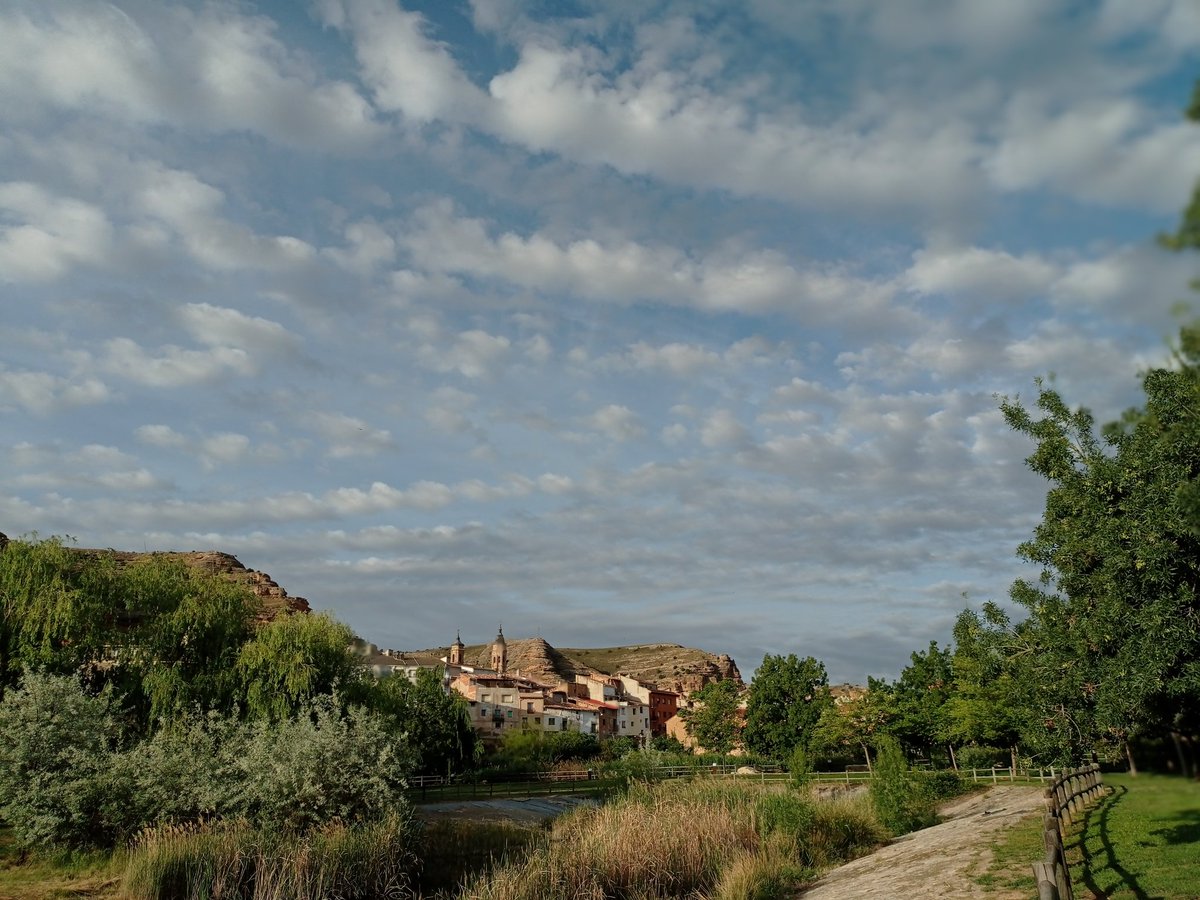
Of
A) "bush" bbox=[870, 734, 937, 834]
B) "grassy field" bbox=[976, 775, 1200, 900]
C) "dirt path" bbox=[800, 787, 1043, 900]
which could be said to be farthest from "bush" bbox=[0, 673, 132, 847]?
"bush" bbox=[870, 734, 937, 834]

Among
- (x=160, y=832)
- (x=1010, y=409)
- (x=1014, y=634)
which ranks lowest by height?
(x=160, y=832)

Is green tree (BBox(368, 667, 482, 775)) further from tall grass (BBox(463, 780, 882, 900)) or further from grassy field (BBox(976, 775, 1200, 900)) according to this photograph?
grassy field (BBox(976, 775, 1200, 900))

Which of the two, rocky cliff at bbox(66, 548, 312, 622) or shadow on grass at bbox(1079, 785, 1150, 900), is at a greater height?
rocky cliff at bbox(66, 548, 312, 622)

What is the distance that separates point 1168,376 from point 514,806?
124ft

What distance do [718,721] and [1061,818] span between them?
225 ft

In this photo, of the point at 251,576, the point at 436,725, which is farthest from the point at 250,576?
the point at 436,725

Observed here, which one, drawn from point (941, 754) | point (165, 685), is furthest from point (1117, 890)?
point (941, 754)

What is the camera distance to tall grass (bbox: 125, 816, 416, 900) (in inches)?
776

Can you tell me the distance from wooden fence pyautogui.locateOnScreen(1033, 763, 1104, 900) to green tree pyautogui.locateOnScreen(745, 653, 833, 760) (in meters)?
47.4

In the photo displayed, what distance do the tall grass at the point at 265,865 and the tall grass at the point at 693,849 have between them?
8.89 ft

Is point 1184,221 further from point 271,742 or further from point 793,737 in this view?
point 793,737

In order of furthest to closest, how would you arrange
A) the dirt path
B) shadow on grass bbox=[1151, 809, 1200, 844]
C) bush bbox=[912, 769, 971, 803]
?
1. bush bbox=[912, 769, 971, 803]
2. the dirt path
3. shadow on grass bbox=[1151, 809, 1200, 844]

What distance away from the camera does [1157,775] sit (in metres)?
9.22

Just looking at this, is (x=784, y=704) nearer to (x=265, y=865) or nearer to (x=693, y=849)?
(x=693, y=849)
